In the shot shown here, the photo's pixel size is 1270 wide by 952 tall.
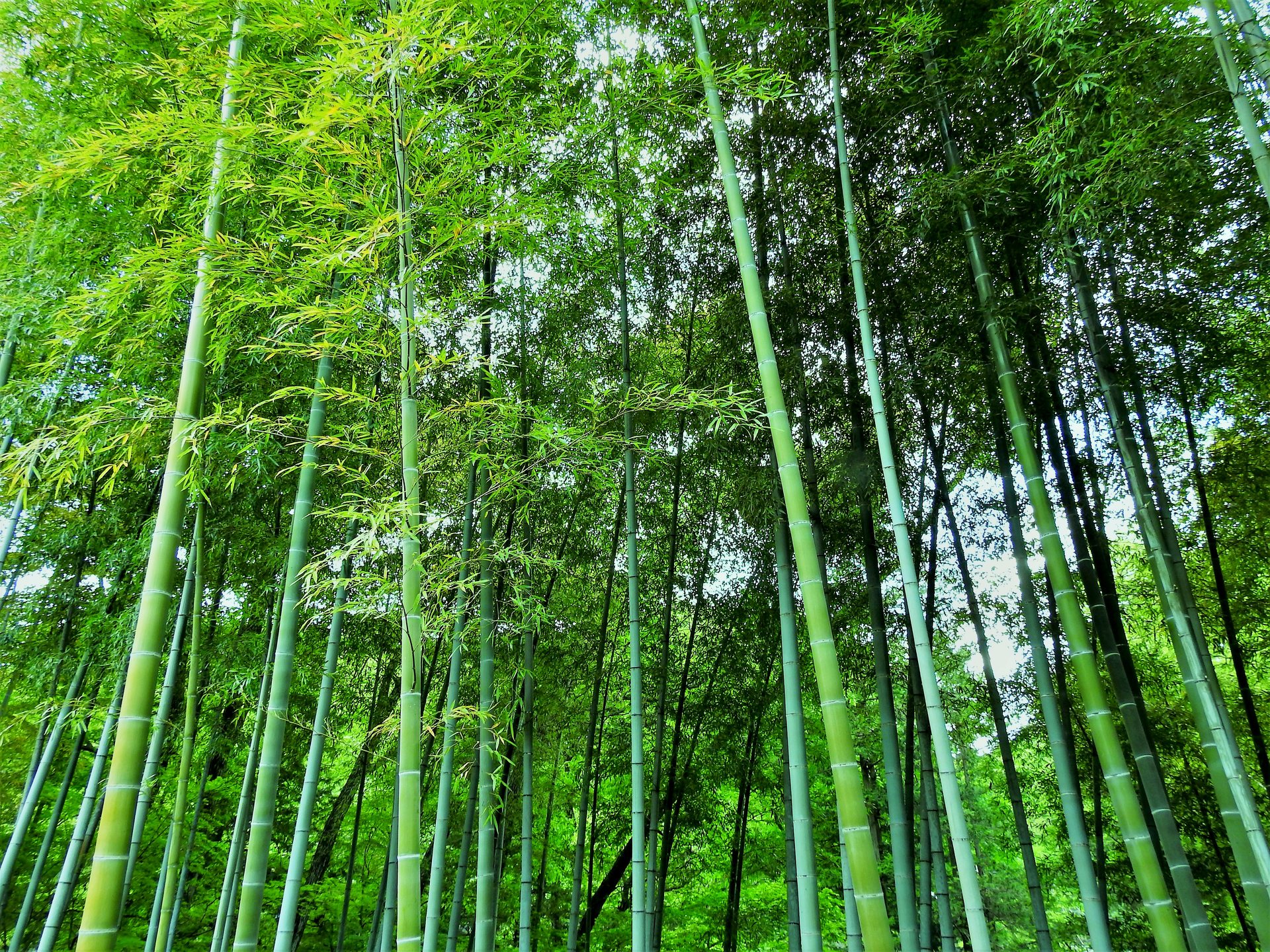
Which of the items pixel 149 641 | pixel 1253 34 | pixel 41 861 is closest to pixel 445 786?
pixel 149 641

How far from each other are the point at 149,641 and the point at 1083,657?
334 centimetres

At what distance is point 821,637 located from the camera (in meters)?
2.07

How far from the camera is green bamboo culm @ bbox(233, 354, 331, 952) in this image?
103 inches

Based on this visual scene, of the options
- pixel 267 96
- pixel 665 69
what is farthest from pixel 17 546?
A: pixel 665 69

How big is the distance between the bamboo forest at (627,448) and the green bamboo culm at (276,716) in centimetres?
3

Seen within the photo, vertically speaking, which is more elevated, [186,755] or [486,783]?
[186,755]

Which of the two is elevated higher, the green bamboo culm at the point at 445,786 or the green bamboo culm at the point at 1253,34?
the green bamboo culm at the point at 1253,34

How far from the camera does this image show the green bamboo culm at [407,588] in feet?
6.66

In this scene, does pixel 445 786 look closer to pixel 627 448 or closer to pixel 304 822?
pixel 304 822

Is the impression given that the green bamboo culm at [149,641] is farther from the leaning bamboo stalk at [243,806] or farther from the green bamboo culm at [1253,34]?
the green bamboo culm at [1253,34]

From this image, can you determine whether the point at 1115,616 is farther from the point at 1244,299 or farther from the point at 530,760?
the point at 530,760

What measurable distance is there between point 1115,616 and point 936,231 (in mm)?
2514

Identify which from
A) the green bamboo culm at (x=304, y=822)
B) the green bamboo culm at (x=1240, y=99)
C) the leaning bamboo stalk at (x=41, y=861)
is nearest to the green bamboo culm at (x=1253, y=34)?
the green bamboo culm at (x=1240, y=99)

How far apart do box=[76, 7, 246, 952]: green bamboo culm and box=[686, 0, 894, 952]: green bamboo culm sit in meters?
1.87
